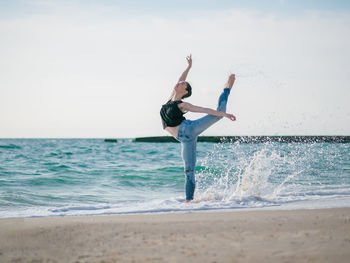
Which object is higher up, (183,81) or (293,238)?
(183,81)

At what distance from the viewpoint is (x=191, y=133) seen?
576cm

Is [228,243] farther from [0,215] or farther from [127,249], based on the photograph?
[0,215]

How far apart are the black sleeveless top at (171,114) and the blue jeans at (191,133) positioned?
4.0 inches

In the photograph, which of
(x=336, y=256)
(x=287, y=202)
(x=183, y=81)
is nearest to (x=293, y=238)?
(x=336, y=256)

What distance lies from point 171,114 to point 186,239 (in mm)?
2745

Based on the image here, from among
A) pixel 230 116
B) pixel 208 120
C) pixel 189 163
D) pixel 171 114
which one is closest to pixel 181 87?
pixel 171 114

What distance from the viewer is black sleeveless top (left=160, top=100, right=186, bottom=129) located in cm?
571

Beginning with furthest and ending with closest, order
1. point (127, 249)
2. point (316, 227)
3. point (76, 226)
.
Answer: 1. point (76, 226)
2. point (316, 227)
3. point (127, 249)

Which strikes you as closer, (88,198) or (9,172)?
(88,198)

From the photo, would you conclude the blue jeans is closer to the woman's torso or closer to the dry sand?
the woman's torso

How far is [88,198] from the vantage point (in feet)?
24.8

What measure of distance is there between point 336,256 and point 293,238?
50 centimetres

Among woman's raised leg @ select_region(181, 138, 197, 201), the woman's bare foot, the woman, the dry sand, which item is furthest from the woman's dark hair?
the dry sand

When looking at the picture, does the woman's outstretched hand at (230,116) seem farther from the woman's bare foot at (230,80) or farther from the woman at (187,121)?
the woman's bare foot at (230,80)
